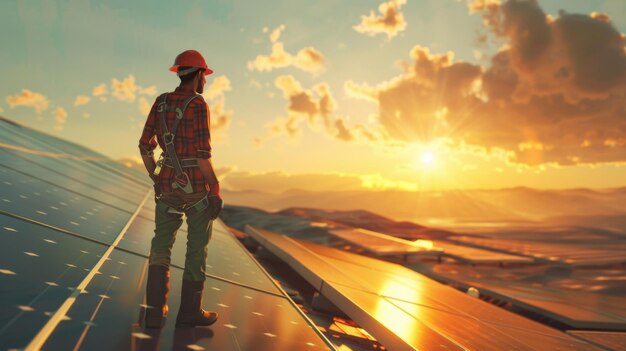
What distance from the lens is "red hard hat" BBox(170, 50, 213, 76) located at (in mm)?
3355

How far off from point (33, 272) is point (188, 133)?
Answer: 1.31 metres

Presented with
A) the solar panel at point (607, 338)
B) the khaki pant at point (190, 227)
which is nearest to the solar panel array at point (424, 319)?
the solar panel at point (607, 338)

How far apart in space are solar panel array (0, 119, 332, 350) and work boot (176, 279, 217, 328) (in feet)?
0.27

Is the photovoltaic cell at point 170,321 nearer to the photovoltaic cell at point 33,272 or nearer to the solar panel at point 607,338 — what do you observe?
the photovoltaic cell at point 33,272

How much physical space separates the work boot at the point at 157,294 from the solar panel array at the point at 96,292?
70mm

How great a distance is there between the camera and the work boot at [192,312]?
2910 millimetres

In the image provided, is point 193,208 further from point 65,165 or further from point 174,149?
point 65,165

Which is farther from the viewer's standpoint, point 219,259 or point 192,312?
point 219,259

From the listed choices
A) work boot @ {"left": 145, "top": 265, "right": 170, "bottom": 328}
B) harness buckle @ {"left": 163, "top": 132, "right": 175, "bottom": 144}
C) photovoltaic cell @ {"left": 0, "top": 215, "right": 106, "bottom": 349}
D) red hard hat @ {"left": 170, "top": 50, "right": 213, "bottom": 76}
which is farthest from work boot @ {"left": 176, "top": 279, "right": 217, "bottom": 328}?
red hard hat @ {"left": 170, "top": 50, "right": 213, "bottom": 76}

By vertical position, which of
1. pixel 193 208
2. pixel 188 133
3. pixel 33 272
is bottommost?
pixel 33 272

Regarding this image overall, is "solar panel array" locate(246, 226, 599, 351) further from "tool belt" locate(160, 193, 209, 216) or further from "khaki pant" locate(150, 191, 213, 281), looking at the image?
"tool belt" locate(160, 193, 209, 216)

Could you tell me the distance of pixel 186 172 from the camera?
333 centimetres

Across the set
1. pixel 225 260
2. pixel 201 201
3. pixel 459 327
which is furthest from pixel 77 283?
pixel 459 327

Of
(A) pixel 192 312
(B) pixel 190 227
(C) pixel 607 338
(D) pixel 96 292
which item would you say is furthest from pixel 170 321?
(C) pixel 607 338
